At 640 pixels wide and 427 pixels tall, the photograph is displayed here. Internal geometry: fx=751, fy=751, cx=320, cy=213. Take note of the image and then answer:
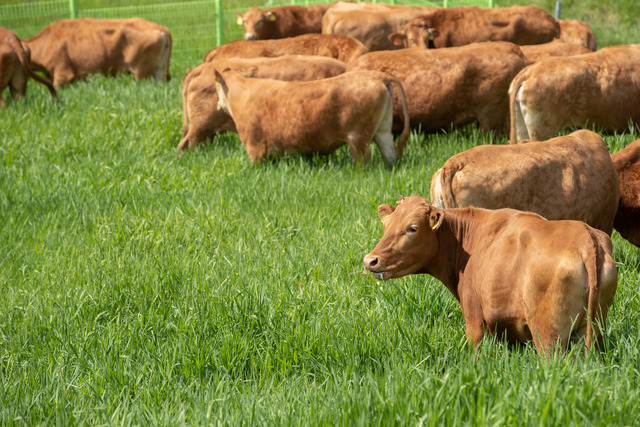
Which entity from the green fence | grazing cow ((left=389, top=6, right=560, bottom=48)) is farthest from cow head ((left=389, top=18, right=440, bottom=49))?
the green fence

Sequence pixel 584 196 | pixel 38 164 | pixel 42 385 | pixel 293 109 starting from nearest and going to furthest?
pixel 42 385 → pixel 584 196 → pixel 293 109 → pixel 38 164

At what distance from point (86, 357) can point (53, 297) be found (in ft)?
3.27

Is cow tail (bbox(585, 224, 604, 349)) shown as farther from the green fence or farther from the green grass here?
the green fence

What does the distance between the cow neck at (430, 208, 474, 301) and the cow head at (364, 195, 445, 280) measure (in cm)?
8

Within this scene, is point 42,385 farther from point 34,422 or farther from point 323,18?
point 323,18

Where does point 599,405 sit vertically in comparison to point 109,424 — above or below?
above

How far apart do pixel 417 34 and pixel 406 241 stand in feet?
28.1

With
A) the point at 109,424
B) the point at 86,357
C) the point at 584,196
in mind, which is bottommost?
the point at 86,357

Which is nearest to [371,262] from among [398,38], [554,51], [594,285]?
[594,285]

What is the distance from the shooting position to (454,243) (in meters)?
3.69

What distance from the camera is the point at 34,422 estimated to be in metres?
3.27

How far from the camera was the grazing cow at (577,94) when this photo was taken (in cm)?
662

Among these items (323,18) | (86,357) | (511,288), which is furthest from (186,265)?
(323,18)

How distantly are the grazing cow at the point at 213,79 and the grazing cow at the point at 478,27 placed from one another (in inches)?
123
